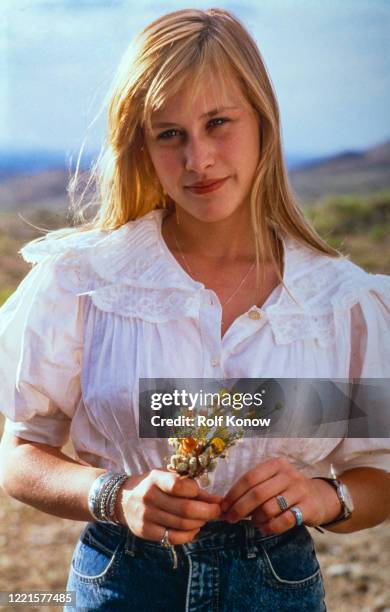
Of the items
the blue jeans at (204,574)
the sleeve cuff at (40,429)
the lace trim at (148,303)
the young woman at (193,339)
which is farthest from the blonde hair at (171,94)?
the blue jeans at (204,574)

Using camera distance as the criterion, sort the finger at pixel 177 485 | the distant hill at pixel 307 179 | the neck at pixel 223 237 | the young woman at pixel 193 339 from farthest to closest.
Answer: the distant hill at pixel 307 179 < the neck at pixel 223 237 < the young woman at pixel 193 339 < the finger at pixel 177 485

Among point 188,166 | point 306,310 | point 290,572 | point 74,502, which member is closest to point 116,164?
point 188,166

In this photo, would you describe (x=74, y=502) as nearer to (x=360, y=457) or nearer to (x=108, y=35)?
(x=360, y=457)

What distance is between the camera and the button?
37.8 inches

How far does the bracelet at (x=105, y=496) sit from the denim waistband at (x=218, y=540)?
42mm

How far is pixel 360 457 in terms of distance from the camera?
976mm

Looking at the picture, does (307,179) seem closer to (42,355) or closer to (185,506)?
(42,355)

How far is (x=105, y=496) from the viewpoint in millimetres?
881

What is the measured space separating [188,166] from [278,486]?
349mm

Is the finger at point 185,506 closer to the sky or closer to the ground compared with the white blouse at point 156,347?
closer to the ground

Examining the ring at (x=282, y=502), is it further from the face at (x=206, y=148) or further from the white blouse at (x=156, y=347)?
the face at (x=206, y=148)

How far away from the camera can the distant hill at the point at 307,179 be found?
1.62 m

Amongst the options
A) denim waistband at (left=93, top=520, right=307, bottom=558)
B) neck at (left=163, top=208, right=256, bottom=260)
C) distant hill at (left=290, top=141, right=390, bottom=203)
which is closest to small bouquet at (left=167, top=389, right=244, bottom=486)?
denim waistband at (left=93, top=520, right=307, bottom=558)

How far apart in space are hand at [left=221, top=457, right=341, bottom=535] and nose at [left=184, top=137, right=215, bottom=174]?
32 cm
